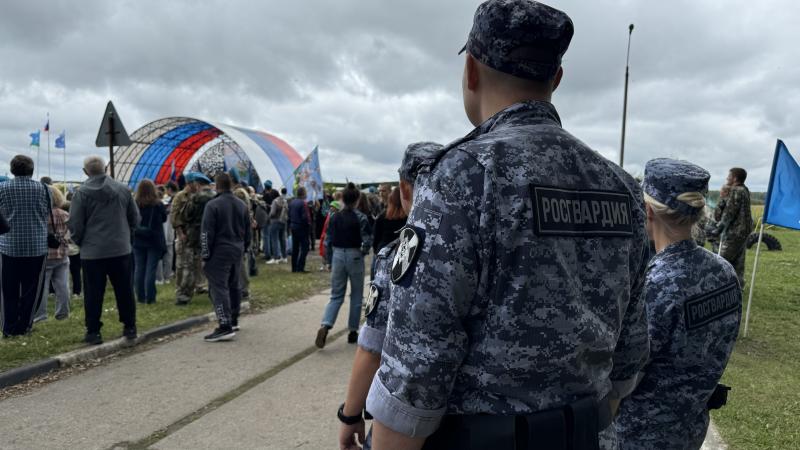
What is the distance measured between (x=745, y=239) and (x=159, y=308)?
8863 millimetres

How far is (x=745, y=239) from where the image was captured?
8.15 m

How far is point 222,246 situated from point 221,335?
3.52 feet

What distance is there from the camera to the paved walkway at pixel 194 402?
151 inches

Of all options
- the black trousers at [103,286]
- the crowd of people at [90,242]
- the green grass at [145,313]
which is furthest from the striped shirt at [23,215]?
the green grass at [145,313]

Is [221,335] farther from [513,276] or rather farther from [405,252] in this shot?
[513,276]

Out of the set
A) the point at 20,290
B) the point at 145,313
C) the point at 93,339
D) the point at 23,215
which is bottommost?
the point at 145,313

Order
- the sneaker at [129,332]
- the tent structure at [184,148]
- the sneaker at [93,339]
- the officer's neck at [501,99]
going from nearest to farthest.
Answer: the officer's neck at [501,99] < the sneaker at [93,339] < the sneaker at [129,332] < the tent structure at [184,148]

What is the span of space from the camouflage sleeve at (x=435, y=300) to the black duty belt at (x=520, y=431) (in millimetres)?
58

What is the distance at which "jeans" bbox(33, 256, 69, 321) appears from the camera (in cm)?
704

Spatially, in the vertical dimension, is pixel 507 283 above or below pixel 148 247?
above

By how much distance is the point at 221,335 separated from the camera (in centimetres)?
657

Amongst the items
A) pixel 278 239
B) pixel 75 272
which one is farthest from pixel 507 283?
pixel 278 239

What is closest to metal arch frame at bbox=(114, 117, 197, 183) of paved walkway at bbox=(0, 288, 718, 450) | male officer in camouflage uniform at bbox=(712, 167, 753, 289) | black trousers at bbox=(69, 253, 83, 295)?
black trousers at bbox=(69, 253, 83, 295)

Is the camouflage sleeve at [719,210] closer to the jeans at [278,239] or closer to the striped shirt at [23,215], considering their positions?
the striped shirt at [23,215]
